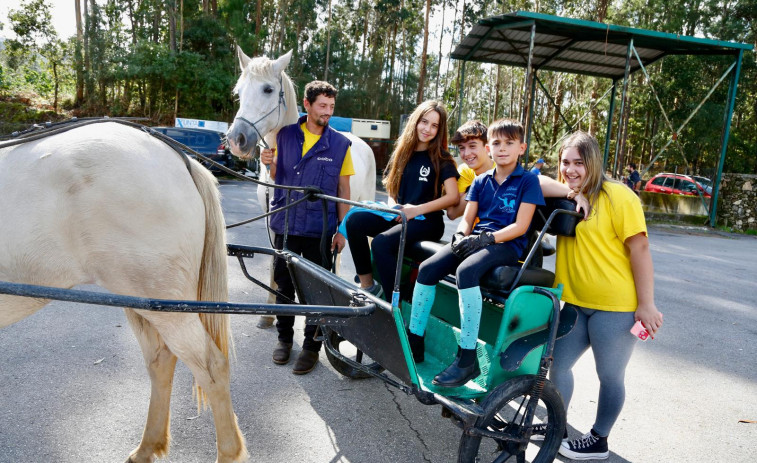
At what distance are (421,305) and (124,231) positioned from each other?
4.69 feet

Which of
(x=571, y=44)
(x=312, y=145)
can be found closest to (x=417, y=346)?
(x=312, y=145)

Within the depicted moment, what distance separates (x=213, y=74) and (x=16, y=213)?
23.7 metres

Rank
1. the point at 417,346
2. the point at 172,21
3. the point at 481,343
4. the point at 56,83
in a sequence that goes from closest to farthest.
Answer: the point at 481,343, the point at 417,346, the point at 172,21, the point at 56,83

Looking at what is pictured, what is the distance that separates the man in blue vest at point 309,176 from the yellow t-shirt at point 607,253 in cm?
160

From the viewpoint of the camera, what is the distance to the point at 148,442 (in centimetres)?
239

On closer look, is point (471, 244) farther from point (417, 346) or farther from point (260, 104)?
point (260, 104)

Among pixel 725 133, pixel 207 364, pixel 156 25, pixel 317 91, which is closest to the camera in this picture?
pixel 207 364

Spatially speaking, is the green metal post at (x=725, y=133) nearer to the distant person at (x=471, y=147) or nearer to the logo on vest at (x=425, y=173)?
the distant person at (x=471, y=147)

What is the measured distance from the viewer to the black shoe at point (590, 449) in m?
2.70

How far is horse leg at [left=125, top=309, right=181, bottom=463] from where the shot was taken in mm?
2410

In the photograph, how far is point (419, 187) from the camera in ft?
10.2

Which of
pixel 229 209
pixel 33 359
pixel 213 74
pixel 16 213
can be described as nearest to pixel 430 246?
pixel 16 213

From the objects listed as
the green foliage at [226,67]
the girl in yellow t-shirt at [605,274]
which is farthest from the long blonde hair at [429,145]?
the green foliage at [226,67]

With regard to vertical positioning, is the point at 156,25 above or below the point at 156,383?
above
